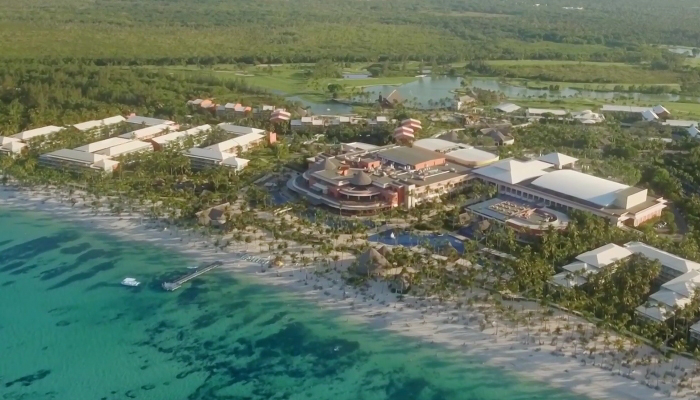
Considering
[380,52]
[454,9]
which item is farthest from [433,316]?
[454,9]

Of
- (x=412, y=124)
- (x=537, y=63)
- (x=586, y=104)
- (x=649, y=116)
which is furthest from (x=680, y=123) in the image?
(x=537, y=63)

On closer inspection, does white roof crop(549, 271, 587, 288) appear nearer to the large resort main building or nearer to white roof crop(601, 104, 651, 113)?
the large resort main building

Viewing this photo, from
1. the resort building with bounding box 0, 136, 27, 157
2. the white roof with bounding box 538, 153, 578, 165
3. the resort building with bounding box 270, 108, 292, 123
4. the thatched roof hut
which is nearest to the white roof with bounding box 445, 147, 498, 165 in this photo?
the white roof with bounding box 538, 153, 578, 165

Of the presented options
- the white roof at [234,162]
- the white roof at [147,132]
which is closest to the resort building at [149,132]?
the white roof at [147,132]

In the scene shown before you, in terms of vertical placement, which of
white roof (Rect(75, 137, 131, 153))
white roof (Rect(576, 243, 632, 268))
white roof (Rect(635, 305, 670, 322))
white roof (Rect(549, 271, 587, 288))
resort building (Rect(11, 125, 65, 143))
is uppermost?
resort building (Rect(11, 125, 65, 143))

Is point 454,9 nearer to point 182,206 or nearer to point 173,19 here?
point 173,19

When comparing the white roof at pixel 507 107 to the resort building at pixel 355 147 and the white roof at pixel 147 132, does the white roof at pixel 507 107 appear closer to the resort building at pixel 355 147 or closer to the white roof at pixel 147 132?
the resort building at pixel 355 147
